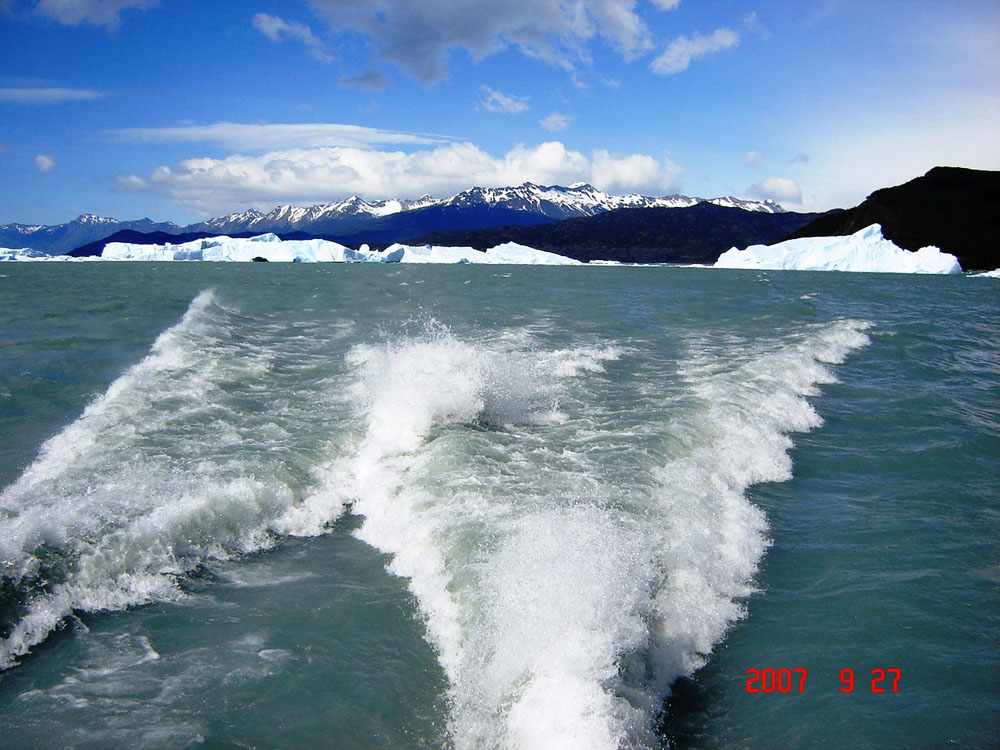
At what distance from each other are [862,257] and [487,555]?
4970 cm

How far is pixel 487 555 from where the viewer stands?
3951 mm

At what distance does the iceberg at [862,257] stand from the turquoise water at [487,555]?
41668 mm

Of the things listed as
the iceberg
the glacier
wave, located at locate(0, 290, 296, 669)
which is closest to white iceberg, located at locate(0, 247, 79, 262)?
the glacier

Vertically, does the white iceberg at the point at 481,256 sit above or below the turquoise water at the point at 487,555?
above

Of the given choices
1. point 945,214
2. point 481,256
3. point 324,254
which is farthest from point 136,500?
point 945,214

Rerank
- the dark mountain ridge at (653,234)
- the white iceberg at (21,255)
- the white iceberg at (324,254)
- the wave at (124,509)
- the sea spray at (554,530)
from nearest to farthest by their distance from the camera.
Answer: the sea spray at (554,530) → the wave at (124,509) → the white iceberg at (324,254) → the white iceberg at (21,255) → the dark mountain ridge at (653,234)

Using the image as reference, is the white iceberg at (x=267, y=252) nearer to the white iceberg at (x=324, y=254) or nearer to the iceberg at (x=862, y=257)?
the white iceberg at (x=324, y=254)

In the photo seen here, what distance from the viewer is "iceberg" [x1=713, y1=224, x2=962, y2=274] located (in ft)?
146

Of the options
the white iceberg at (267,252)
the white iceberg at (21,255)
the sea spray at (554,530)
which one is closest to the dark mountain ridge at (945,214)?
the white iceberg at (267,252)

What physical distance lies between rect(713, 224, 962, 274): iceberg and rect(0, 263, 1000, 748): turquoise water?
4167cm

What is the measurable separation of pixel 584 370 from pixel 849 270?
44919 millimetres

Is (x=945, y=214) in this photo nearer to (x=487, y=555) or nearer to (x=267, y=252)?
(x=267, y=252)

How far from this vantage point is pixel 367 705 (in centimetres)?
302

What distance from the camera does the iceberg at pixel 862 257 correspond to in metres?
44.4
